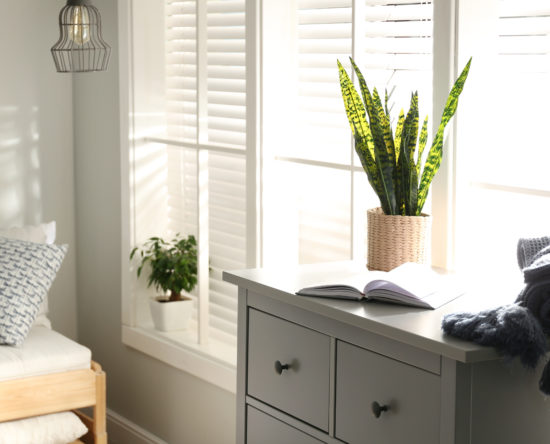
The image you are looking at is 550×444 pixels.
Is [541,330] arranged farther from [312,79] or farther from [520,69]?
[312,79]

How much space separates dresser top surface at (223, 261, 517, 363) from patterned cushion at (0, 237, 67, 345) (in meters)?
1.22

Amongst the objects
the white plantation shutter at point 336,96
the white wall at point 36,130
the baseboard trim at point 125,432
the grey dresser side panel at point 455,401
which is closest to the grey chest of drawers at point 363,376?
the grey dresser side panel at point 455,401

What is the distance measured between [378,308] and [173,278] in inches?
69.1

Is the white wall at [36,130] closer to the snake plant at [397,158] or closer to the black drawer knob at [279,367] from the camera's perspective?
the snake plant at [397,158]

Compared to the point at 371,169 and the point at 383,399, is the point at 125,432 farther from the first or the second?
the point at 383,399

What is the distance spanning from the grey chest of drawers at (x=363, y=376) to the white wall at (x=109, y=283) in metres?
1.31

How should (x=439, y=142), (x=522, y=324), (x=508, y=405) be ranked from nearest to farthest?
(x=522, y=324)
(x=508, y=405)
(x=439, y=142)

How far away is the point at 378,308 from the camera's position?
1687 mm

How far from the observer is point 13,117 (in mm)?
3719

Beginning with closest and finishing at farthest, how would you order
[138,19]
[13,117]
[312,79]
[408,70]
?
[408,70] → [312,79] → [138,19] → [13,117]

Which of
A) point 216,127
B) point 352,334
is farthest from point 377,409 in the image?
point 216,127

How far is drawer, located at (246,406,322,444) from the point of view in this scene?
1.85 m

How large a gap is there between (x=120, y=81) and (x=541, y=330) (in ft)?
7.83

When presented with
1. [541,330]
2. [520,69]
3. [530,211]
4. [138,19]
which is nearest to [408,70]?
[520,69]
